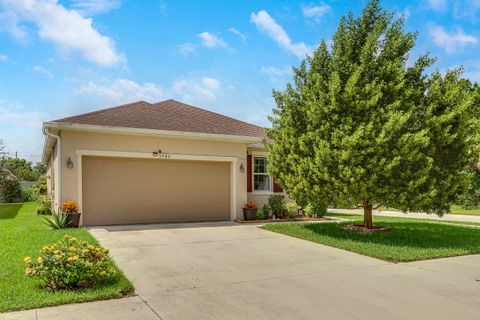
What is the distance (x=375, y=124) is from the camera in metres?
8.98

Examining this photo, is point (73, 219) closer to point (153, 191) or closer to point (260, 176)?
point (153, 191)

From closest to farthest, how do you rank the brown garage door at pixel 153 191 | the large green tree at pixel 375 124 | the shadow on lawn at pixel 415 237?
the large green tree at pixel 375 124 → the shadow on lawn at pixel 415 237 → the brown garage door at pixel 153 191

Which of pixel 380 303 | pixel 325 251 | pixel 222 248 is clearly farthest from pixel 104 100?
pixel 380 303

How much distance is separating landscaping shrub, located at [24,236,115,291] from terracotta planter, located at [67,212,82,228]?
20.4 feet

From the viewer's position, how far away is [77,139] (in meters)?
11.7

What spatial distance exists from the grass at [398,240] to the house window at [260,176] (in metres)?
3.30

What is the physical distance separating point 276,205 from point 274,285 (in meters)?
9.05

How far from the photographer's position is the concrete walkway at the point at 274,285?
14.8 ft

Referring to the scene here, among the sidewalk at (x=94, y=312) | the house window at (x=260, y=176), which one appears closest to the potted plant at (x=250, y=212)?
the house window at (x=260, y=176)

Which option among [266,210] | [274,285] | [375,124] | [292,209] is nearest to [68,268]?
[274,285]

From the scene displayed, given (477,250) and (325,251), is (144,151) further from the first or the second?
(477,250)

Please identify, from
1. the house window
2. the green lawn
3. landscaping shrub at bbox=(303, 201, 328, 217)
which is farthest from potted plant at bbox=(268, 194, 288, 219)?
the green lawn

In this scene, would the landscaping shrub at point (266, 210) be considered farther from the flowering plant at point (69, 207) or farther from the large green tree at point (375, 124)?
the flowering plant at point (69, 207)

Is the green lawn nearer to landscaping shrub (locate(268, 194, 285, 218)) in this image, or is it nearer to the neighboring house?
the neighboring house
